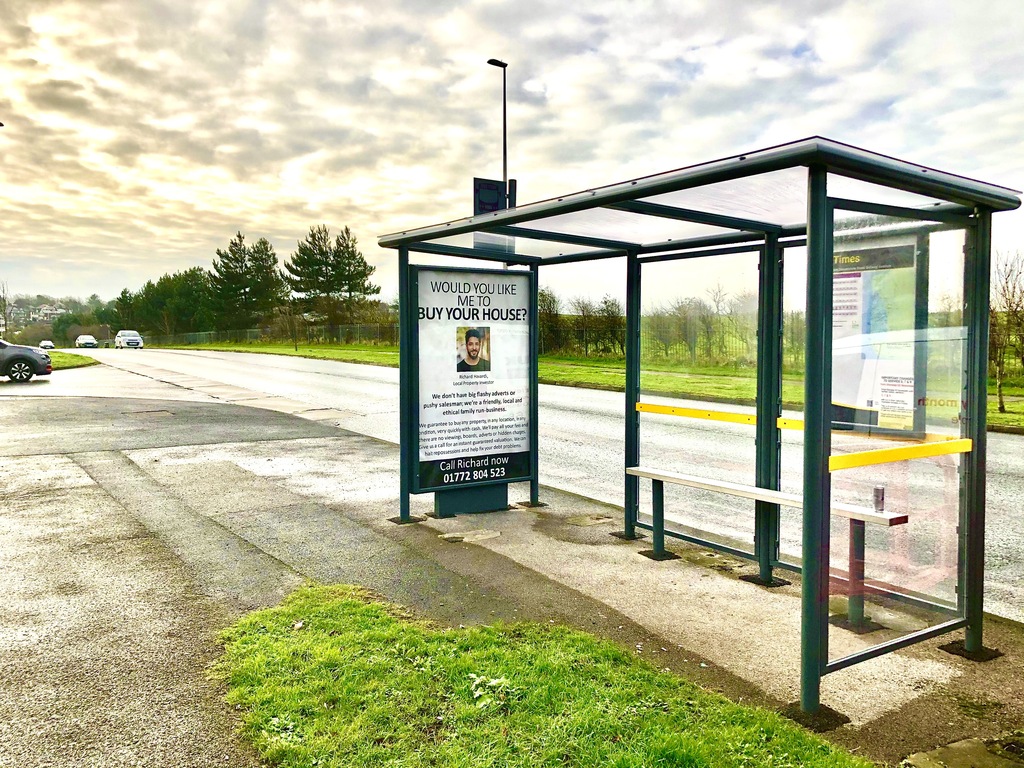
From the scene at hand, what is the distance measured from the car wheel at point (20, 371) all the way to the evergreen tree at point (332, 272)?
141 ft

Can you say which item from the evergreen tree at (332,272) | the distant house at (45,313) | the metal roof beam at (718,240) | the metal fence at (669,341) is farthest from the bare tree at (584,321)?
the distant house at (45,313)

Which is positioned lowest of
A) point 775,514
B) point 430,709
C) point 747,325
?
point 430,709

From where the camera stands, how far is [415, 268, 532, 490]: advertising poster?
22.9 ft

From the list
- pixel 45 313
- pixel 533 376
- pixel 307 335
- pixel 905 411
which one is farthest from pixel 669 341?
pixel 45 313

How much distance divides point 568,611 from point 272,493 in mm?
4554

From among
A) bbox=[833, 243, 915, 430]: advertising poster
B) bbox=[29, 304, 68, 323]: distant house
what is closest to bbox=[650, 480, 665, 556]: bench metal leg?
bbox=[833, 243, 915, 430]: advertising poster

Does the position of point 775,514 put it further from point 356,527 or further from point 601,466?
point 601,466

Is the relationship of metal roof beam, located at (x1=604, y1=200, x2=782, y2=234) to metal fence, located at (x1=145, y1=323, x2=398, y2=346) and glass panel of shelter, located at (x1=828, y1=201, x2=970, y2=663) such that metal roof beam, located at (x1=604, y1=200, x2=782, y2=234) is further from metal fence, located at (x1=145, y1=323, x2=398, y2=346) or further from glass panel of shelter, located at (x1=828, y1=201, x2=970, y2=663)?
metal fence, located at (x1=145, y1=323, x2=398, y2=346)

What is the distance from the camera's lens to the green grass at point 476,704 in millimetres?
3121

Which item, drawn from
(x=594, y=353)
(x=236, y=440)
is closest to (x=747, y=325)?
(x=236, y=440)

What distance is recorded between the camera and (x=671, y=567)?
5672 millimetres

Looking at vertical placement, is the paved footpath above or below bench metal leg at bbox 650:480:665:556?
below

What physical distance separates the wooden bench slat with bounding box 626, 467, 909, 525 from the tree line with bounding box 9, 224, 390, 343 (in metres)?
55.2

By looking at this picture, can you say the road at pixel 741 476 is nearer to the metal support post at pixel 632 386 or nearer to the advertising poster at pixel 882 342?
the advertising poster at pixel 882 342
